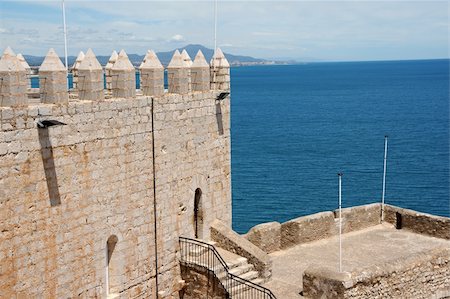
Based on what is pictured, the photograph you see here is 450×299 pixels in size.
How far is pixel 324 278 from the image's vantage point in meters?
16.5

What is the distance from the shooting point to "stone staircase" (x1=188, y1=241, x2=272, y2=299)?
16.2 meters

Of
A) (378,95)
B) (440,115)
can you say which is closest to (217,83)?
(440,115)

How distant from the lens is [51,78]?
1299cm

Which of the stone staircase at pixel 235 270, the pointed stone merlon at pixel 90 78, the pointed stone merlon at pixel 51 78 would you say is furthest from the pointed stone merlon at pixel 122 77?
the stone staircase at pixel 235 270

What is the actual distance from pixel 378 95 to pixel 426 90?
59.1 ft

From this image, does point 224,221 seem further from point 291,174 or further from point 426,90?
point 426,90

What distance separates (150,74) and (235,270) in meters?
5.63

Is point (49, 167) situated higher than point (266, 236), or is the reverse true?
point (49, 167)

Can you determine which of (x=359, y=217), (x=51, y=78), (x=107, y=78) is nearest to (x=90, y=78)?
(x=51, y=78)

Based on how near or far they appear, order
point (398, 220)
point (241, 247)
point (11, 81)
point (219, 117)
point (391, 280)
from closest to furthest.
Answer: point (11, 81) → point (391, 280) → point (241, 247) → point (219, 117) → point (398, 220)

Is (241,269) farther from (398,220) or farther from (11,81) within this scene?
(398,220)

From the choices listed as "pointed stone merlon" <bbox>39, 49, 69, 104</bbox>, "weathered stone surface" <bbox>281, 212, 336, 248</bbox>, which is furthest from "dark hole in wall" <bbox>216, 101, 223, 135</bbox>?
"pointed stone merlon" <bbox>39, 49, 69, 104</bbox>

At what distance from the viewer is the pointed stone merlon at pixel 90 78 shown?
13875mm

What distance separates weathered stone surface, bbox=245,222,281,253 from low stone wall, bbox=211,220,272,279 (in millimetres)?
1965
